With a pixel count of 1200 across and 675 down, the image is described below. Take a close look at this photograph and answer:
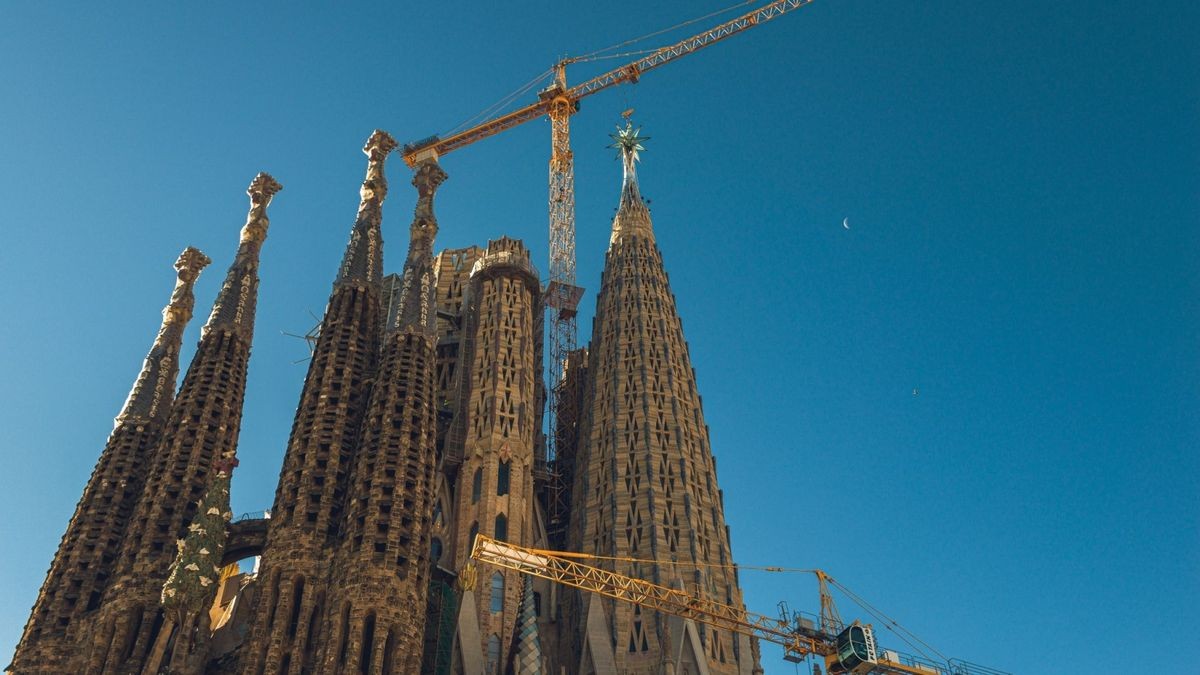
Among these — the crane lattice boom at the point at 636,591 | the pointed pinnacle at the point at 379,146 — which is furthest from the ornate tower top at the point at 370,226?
the crane lattice boom at the point at 636,591

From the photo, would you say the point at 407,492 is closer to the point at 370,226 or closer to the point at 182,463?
the point at 182,463

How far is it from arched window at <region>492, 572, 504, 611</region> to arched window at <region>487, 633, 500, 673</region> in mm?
1538

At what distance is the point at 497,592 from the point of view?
5181 centimetres

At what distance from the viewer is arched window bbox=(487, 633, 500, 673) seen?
49.0 m

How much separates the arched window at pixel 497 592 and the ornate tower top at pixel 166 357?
783 inches

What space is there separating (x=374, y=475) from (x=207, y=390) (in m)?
12.3

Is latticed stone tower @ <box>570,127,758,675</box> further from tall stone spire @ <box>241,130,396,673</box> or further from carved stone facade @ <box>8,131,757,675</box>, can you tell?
tall stone spire @ <box>241,130,396,673</box>

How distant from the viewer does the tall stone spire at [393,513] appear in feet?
146

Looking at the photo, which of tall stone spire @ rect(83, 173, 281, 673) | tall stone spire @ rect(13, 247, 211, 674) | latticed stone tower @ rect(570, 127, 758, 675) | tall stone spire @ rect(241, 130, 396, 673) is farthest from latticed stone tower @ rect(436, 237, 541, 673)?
tall stone spire @ rect(13, 247, 211, 674)

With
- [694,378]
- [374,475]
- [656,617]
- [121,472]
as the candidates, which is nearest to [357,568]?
[374,475]

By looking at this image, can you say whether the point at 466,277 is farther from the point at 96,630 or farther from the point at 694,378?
the point at 96,630

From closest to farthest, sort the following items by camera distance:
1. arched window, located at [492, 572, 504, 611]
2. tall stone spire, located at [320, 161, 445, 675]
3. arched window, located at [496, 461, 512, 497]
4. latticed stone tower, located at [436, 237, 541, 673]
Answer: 1. tall stone spire, located at [320, 161, 445, 675]
2. latticed stone tower, located at [436, 237, 541, 673]
3. arched window, located at [492, 572, 504, 611]
4. arched window, located at [496, 461, 512, 497]

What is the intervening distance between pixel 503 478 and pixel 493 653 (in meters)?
9.78

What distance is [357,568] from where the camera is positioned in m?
46.2
